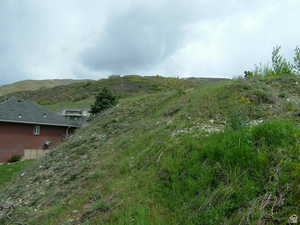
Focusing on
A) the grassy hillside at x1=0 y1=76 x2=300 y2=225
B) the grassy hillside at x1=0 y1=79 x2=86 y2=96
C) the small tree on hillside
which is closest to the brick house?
the small tree on hillside

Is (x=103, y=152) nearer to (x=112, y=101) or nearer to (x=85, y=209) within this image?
(x=85, y=209)

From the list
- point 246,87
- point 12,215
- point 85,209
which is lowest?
point 12,215

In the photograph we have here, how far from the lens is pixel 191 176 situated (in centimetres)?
360

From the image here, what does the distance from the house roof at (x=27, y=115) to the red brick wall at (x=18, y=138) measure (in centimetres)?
53

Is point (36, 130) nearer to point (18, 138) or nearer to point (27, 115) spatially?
point (27, 115)

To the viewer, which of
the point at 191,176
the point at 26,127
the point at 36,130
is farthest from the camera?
the point at 36,130

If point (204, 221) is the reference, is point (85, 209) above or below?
below

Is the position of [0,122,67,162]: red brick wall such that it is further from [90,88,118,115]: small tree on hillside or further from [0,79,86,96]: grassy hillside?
[0,79,86,96]: grassy hillside

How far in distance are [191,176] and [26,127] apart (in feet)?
65.8

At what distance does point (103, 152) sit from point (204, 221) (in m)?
4.00

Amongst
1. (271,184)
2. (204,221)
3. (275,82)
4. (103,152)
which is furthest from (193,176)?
(275,82)

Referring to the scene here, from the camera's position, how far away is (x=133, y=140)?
20.6ft

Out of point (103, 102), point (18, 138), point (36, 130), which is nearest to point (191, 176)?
point (103, 102)

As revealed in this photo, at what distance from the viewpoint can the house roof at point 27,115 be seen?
19.9 m
